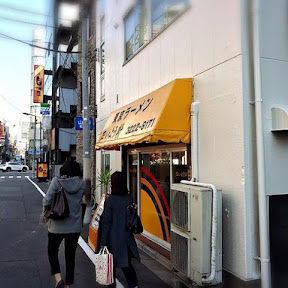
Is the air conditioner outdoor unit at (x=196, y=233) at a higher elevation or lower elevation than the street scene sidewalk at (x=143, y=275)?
higher

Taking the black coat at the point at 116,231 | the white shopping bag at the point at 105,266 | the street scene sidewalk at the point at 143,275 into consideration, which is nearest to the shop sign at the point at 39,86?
the street scene sidewalk at the point at 143,275

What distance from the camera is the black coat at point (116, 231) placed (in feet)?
12.7

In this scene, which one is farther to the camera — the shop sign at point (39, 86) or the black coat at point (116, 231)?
the shop sign at point (39, 86)

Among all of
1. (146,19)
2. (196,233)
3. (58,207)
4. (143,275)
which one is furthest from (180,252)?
(146,19)

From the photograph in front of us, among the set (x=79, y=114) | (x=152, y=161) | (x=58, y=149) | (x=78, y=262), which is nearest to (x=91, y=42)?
(x=79, y=114)

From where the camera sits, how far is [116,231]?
3.92 metres

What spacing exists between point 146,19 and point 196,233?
17.9 feet

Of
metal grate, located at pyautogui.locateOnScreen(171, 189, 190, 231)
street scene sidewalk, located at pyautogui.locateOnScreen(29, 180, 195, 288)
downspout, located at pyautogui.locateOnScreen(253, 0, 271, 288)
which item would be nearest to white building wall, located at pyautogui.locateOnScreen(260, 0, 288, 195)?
downspout, located at pyautogui.locateOnScreen(253, 0, 271, 288)

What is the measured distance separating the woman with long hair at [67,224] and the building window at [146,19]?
3.70 metres

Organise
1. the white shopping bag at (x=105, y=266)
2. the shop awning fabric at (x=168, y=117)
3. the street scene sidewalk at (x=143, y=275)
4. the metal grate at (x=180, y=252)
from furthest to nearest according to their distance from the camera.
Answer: the shop awning fabric at (x=168, y=117), the street scene sidewalk at (x=143, y=275), the metal grate at (x=180, y=252), the white shopping bag at (x=105, y=266)

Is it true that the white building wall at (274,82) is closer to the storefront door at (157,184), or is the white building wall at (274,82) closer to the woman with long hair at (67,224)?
the storefront door at (157,184)

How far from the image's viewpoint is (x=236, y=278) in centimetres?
409

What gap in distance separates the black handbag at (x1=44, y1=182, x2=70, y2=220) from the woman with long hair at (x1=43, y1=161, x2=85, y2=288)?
56mm

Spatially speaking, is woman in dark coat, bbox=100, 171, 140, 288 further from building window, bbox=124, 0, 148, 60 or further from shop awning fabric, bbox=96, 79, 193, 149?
building window, bbox=124, 0, 148, 60
